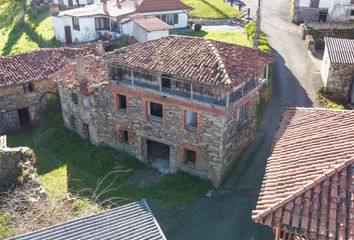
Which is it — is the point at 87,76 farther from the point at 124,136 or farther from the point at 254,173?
the point at 254,173

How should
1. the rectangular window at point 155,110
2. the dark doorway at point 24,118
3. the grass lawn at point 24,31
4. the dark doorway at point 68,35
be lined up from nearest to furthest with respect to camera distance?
the rectangular window at point 155,110 < the dark doorway at point 24,118 < the dark doorway at point 68,35 < the grass lawn at point 24,31

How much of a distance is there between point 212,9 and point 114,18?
653 inches

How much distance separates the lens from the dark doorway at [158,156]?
26964 millimetres

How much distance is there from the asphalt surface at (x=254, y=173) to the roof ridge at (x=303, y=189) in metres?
8.43

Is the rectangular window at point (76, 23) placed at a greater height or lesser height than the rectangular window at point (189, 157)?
greater

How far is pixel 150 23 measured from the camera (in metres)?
42.2

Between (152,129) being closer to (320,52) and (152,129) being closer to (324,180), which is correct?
(324,180)

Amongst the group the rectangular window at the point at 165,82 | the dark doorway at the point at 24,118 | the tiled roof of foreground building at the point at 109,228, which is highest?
the rectangular window at the point at 165,82

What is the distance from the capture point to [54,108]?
3534 centimetres

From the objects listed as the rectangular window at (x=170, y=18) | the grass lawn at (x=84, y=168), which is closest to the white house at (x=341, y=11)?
the rectangular window at (x=170, y=18)

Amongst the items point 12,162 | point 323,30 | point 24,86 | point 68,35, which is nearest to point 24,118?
point 24,86

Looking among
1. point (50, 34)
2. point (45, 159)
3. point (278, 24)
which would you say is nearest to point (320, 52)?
point (278, 24)

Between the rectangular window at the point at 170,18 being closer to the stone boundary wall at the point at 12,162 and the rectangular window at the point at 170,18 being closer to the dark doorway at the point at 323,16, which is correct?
the dark doorway at the point at 323,16

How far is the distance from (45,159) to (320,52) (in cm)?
2903
